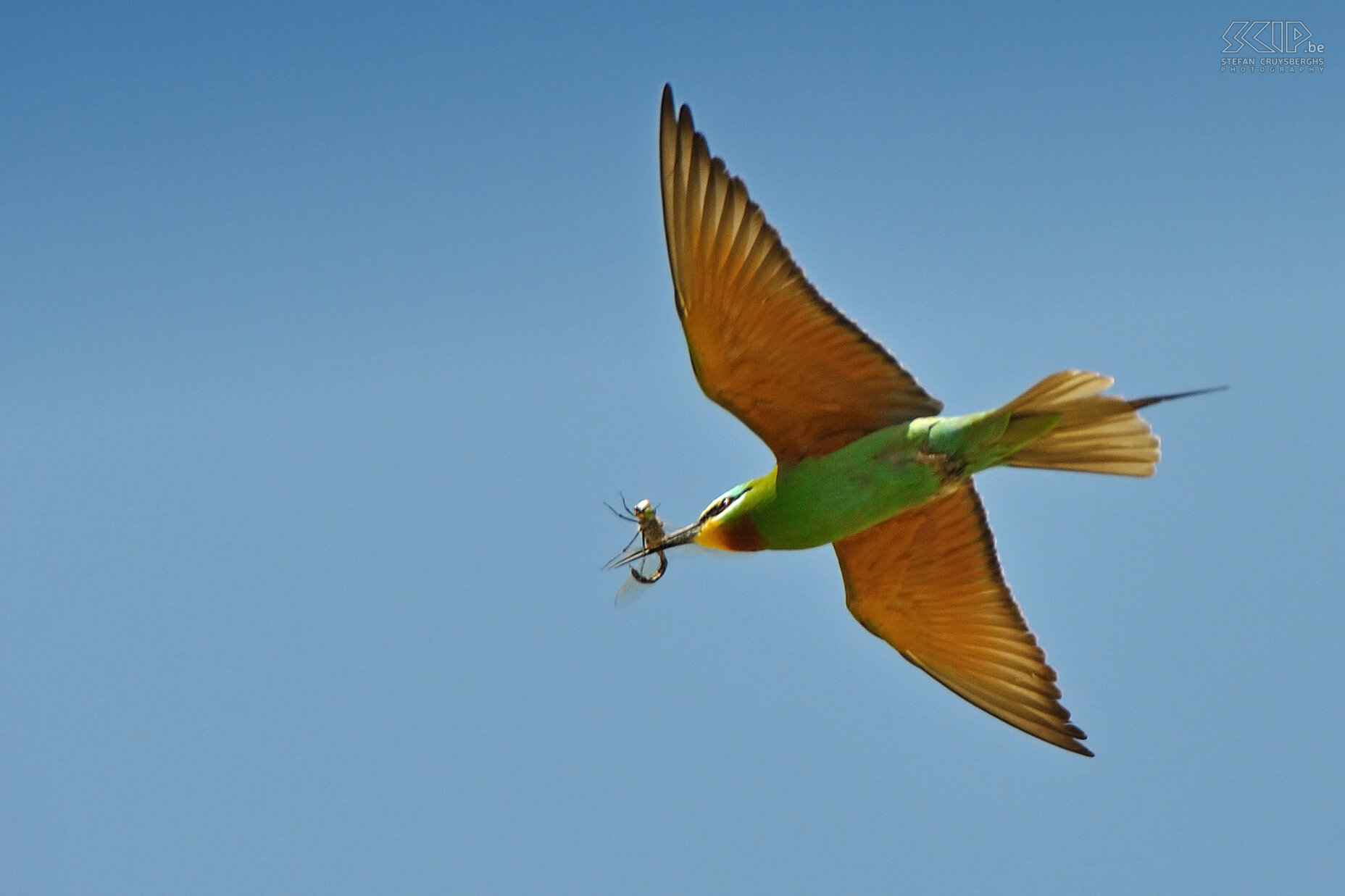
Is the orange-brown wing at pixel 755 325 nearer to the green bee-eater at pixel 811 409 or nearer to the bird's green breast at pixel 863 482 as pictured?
the green bee-eater at pixel 811 409

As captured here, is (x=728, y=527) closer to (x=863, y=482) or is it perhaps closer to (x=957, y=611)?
(x=863, y=482)

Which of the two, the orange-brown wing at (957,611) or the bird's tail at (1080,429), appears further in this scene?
the orange-brown wing at (957,611)

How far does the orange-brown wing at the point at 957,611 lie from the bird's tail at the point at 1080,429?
87 centimetres

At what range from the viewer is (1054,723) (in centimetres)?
673

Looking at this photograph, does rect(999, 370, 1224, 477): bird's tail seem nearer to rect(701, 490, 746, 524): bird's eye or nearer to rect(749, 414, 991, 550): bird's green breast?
rect(749, 414, 991, 550): bird's green breast

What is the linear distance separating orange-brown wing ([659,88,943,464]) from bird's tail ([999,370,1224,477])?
0.48 m

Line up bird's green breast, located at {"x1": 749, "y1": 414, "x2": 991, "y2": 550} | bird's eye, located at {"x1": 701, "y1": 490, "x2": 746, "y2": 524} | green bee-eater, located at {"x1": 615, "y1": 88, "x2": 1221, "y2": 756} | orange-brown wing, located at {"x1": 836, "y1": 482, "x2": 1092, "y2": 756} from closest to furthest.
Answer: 1. green bee-eater, located at {"x1": 615, "y1": 88, "x2": 1221, "y2": 756}
2. bird's green breast, located at {"x1": 749, "y1": 414, "x2": 991, "y2": 550}
3. bird's eye, located at {"x1": 701, "y1": 490, "x2": 746, "y2": 524}
4. orange-brown wing, located at {"x1": 836, "y1": 482, "x2": 1092, "y2": 756}

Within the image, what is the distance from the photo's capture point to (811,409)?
19.5ft

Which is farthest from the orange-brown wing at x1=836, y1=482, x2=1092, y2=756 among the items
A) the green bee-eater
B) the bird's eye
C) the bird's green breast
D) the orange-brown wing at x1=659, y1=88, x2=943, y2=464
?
the orange-brown wing at x1=659, y1=88, x2=943, y2=464

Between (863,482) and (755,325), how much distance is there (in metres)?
0.82

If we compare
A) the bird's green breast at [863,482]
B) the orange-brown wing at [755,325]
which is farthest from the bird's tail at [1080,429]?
the orange-brown wing at [755,325]

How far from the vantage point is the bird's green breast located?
18.7ft

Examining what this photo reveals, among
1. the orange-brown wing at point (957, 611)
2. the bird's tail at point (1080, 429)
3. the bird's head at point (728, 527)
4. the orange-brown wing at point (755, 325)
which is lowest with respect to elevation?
the orange-brown wing at point (957, 611)

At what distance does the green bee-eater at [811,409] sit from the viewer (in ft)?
18.4
